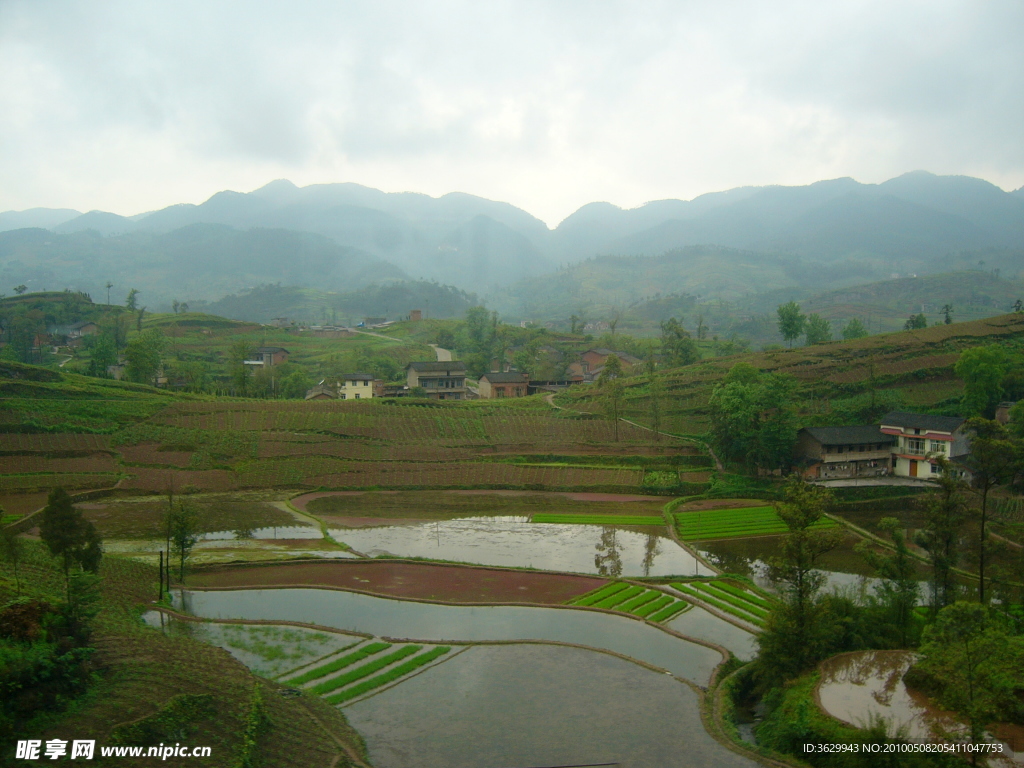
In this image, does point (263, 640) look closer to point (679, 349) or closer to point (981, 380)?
point (981, 380)

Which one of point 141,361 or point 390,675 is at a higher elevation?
point 141,361

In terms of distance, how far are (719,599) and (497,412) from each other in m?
33.9

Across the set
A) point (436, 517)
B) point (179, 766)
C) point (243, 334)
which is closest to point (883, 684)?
point (179, 766)

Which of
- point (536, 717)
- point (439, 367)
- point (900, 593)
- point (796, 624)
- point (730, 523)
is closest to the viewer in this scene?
point (536, 717)

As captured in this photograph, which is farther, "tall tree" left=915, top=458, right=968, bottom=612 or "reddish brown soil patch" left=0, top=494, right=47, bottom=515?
"reddish brown soil patch" left=0, top=494, right=47, bottom=515

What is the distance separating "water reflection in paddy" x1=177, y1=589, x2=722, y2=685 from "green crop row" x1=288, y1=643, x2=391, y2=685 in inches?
41.7

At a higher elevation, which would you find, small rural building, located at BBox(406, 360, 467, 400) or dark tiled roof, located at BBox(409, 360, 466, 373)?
dark tiled roof, located at BBox(409, 360, 466, 373)

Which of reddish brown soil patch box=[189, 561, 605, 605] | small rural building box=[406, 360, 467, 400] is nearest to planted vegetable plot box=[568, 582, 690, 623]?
reddish brown soil patch box=[189, 561, 605, 605]

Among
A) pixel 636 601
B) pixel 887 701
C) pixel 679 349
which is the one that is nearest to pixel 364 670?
pixel 636 601

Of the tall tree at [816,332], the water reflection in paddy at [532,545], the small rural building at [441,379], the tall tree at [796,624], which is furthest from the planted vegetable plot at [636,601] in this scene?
the tall tree at [816,332]

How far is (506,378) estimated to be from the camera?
243 ft

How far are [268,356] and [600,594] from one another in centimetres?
7207

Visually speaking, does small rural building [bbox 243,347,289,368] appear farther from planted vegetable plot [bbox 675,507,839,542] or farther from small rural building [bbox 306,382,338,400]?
planted vegetable plot [bbox 675,507,839,542]

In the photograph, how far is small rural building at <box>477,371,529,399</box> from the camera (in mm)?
73250
